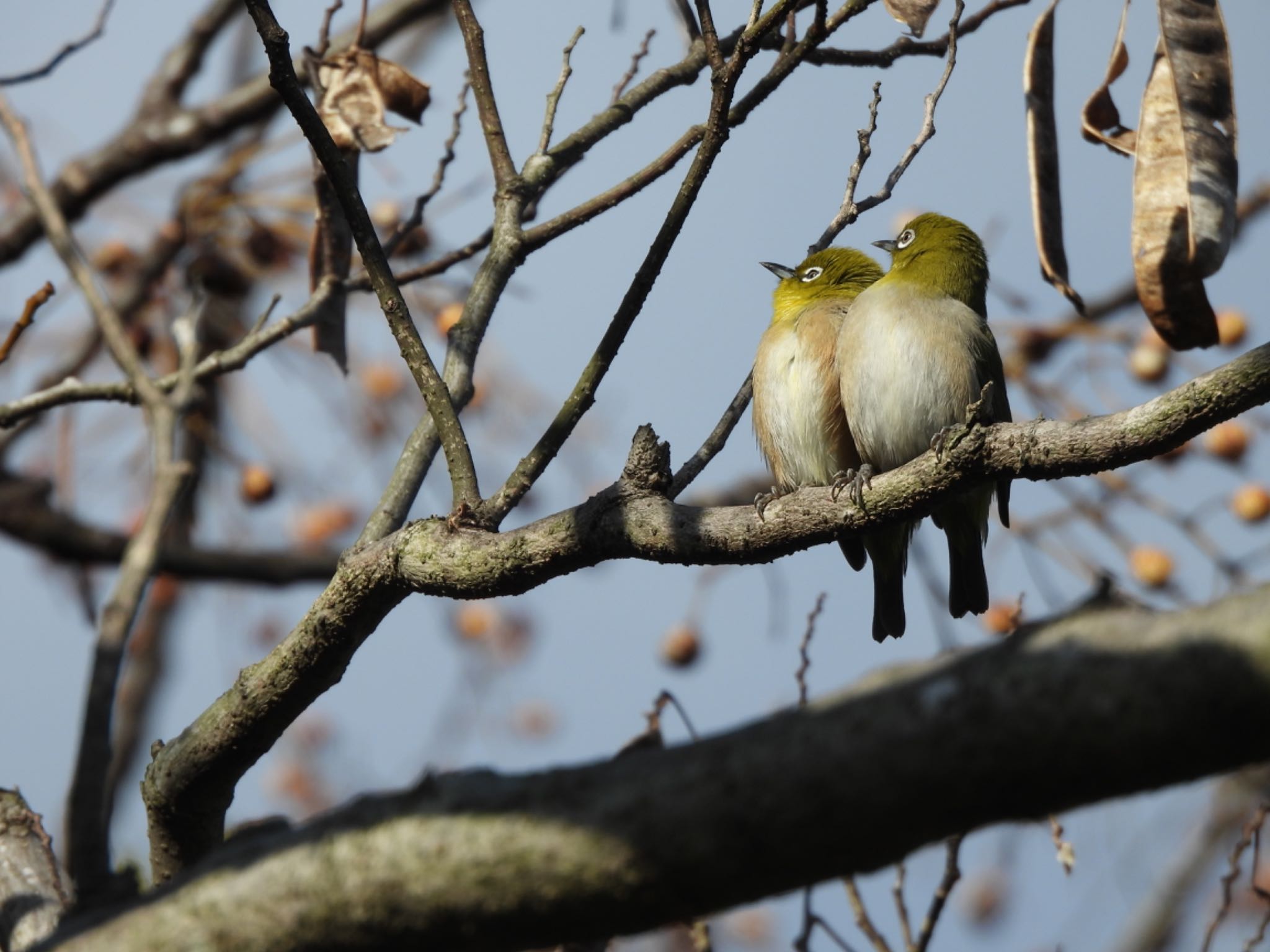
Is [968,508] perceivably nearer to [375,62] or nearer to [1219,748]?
[375,62]

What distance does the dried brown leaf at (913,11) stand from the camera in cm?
353

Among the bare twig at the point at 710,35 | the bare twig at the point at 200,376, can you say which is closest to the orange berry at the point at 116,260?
the bare twig at the point at 200,376

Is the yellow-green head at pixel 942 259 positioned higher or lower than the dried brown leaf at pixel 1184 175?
higher

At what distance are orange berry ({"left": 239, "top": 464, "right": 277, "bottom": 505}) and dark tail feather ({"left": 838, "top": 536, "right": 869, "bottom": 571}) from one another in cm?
305

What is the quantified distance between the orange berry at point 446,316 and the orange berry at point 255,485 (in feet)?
4.76

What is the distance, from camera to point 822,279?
5707mm

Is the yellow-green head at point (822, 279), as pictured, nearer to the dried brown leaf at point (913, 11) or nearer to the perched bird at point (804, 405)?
the perched bird at point (804, 405)

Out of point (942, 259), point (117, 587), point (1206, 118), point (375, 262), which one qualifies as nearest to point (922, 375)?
point (942, 259)

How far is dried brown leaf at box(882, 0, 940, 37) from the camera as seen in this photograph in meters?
3.53

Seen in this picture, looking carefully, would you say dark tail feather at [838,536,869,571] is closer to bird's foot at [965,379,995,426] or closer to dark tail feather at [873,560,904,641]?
dark tail feather at [873,560,904,641]

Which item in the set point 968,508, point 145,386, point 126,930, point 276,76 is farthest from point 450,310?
point 126,930

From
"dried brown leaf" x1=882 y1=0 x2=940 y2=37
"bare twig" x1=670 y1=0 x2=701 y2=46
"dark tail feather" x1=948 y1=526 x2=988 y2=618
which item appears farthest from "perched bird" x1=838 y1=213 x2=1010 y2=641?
"dried brown leaf" x1=882 y1=0 x2=940 y2=37

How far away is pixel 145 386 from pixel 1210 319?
303cm

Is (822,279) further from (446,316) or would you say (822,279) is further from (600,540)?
(600,540)
